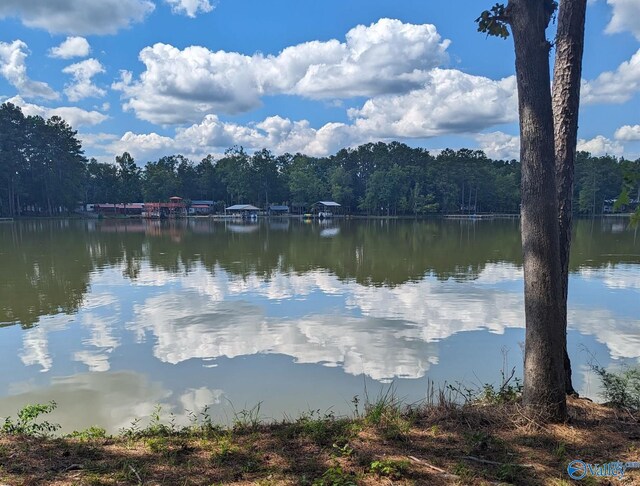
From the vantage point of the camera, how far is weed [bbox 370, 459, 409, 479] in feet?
10.2

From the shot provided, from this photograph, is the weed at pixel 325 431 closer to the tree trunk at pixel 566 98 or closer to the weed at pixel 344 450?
the weed at pixel 344 450

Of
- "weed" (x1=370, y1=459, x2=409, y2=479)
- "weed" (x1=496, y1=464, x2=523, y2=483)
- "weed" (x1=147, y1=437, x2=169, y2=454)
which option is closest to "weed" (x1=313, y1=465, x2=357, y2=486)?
"weed" (x1=370, y1=459, x2=409, y2=479)

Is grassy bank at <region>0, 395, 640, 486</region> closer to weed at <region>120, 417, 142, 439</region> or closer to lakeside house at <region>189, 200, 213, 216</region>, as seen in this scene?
weed at <region>120, 417, 142, 439</region>

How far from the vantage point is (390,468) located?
312cm

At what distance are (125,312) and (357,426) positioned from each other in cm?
908

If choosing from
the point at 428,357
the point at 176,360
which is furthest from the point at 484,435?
the point at 176,360

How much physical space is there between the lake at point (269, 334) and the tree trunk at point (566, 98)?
224 centimetres

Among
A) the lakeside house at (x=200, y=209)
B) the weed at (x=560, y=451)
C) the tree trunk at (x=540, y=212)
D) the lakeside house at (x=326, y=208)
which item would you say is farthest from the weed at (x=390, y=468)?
the lakeside house at (x=200, y=209)

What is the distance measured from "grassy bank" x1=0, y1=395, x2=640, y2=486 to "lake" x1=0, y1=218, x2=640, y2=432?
1.81 metres

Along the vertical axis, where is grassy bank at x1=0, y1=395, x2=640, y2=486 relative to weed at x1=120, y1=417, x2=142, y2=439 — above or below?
above

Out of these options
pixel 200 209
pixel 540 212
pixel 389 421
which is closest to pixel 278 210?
pixel 200 209

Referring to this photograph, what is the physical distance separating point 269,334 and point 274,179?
87.1 meters

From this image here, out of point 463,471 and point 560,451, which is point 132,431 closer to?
point 463,471

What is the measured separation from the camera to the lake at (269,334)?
21.7 ft
